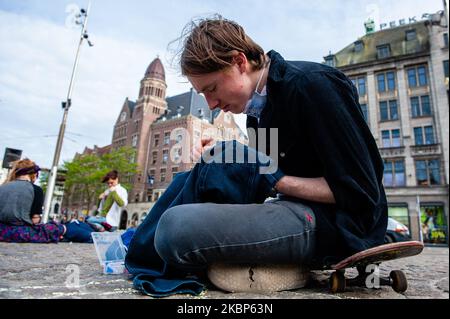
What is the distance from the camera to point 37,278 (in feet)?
5.39

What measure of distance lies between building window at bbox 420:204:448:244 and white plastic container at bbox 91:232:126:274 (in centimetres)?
2076

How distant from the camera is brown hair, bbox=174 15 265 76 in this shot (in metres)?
1.47

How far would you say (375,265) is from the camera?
4.99ft

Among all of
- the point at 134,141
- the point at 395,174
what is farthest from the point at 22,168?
the point at 134,141

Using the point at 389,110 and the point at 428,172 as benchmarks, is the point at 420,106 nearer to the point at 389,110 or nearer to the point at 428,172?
the point at 389,110

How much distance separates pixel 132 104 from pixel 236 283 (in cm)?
5071

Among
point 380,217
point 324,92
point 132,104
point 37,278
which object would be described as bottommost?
point 37,278

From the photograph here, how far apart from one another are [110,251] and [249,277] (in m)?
1.11

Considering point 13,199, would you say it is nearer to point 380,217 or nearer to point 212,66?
point 212,66

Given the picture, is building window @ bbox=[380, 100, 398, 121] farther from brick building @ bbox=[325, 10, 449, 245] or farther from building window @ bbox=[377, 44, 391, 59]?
building window @ bbox=[377, 44, 391, 59]

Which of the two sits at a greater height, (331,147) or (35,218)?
(331,147)

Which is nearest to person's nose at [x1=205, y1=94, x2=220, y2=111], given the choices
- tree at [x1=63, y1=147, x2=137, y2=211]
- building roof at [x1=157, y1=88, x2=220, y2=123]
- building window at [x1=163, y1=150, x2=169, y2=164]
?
tree at [x1=63, y1=147, x2=137, y2=211]

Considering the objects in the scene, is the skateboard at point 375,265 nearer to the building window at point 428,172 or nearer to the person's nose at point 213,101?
the person's nose at point 213,101

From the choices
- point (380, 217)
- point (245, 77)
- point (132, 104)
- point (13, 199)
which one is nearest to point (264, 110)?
point (245, 77)
